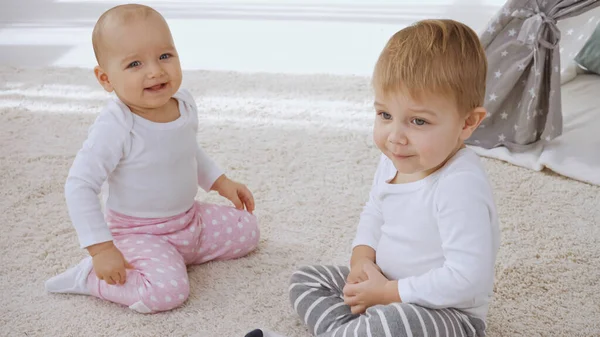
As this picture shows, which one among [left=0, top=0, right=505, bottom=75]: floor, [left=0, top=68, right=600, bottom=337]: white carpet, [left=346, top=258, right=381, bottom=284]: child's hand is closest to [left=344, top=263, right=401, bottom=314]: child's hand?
[left=346, top=258, right=381, bottom=284]: child's hand

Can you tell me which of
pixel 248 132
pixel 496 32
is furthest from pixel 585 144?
pixel 248 132

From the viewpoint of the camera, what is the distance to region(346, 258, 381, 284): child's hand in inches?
48.9

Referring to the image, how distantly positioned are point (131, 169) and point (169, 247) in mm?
164

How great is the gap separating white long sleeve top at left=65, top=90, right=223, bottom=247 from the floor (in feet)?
3.75

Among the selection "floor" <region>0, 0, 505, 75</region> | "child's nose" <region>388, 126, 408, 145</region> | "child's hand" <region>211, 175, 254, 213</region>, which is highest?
"child's nose" <region>388, 126, 408, 145</region>

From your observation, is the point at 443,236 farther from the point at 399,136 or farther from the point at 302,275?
the point at 302,275

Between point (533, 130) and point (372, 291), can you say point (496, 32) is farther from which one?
point (372, 291)

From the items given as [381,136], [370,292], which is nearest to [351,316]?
[370,292]

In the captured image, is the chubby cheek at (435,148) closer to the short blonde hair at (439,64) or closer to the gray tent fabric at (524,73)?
the short blonde hair at (439,64)

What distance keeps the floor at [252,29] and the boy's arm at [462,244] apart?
4.79 ft

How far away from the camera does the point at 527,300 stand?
138 centimetres

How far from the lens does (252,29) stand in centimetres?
311

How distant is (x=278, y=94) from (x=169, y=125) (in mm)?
935

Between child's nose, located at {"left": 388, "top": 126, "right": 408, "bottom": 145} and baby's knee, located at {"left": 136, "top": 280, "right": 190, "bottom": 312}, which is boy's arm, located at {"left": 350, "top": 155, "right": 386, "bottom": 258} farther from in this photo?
baby's knee, located at {"left": 136, "top": 280, "right": 190, "bottom": 312}
